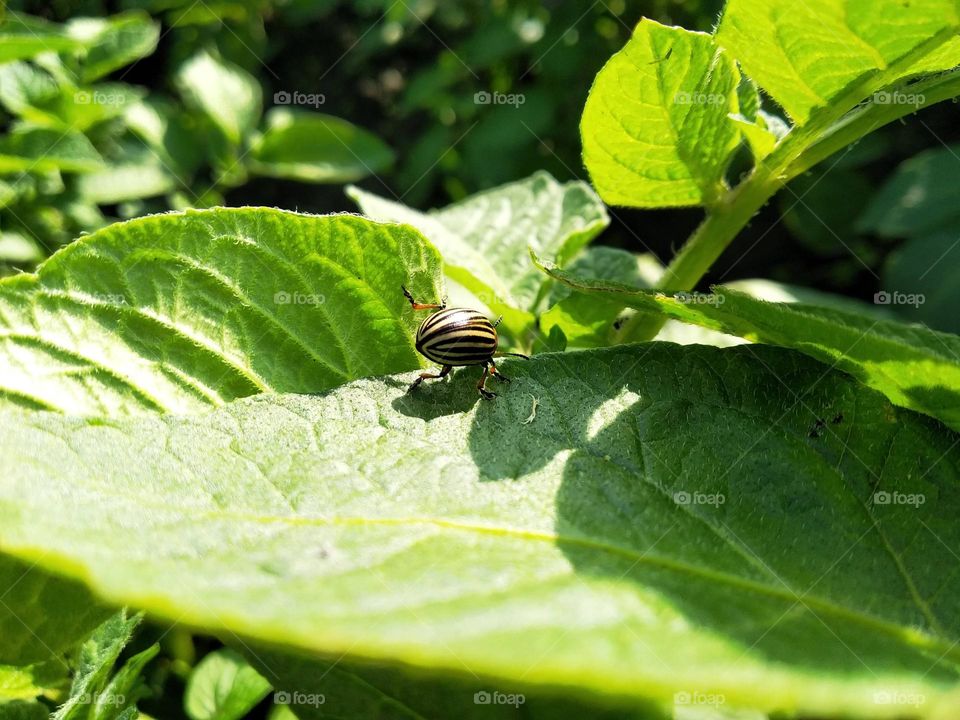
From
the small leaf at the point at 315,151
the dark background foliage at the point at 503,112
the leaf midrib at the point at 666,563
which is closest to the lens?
the leaf midrib at the point at 666,563

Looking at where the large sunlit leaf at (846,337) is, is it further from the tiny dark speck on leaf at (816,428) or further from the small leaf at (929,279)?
the small leaf at (929,279)

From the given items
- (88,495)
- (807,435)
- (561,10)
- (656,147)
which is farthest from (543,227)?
(561,10)

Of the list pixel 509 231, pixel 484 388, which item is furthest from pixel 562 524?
pixel 509 231

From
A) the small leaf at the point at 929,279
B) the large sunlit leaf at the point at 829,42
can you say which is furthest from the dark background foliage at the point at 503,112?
the large sunlit leaf at the point at 829,42

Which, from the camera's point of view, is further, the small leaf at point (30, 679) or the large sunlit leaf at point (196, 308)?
the small leaf at point (30, 679)

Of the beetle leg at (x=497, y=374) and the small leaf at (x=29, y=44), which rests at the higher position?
the small leaf at (x=29, y=44)
